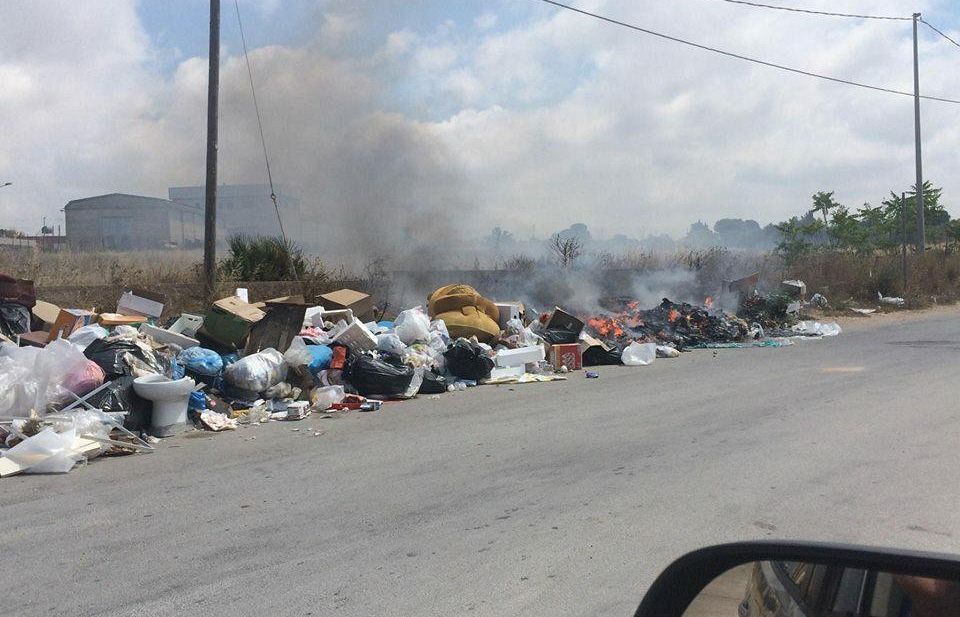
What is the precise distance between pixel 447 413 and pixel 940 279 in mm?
24730

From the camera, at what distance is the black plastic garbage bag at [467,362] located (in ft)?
31.5

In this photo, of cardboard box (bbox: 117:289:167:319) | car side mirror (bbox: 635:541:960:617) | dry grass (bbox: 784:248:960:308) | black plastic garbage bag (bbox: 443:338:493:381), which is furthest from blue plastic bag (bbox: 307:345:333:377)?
dry grass (bbox: 784:248:960:308)

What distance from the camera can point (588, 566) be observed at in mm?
3527

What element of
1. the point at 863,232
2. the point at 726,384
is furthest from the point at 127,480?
the point at 863,232

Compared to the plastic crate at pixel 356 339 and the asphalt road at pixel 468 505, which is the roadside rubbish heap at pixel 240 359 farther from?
the asphalt road at pixel 468 505

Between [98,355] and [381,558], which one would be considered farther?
[98,355]

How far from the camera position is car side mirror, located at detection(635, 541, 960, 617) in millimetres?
1170

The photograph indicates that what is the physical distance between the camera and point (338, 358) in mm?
8906

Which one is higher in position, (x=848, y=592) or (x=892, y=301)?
(x=848, y=592)

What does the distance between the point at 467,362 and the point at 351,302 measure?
2753 mm

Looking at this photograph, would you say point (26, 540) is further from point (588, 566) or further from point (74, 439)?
point (588, 566)

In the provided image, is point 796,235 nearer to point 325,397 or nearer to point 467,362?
point 467,362

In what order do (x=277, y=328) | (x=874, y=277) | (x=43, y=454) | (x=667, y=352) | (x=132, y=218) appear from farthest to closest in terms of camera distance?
(x=132, y=218)
(x=874, y=277)
(x=667, y=352)
(x=277, y=328)
(x=43, y=454)

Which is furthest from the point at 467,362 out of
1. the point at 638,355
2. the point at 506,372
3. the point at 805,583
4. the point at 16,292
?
the point at 805,583
